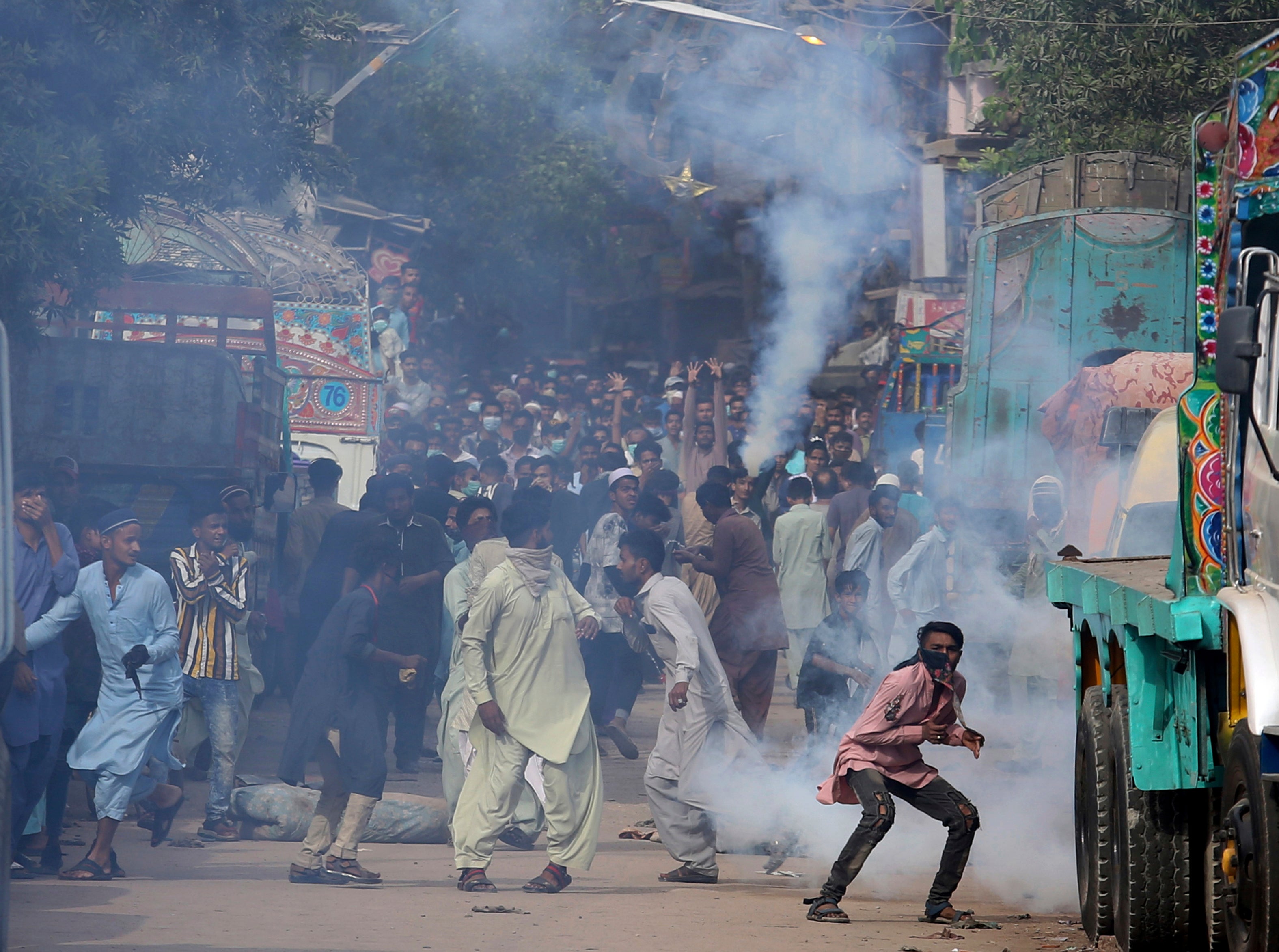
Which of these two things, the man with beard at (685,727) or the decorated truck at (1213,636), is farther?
the man with beard at (685,727)

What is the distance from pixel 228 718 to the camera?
9125 millimetres

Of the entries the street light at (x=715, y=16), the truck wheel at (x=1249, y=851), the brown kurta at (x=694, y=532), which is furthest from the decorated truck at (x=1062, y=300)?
the truck wheel at (x=1249, y=851)

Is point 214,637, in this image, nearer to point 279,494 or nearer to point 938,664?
point 938,664

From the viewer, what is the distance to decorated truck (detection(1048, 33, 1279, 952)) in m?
4.46

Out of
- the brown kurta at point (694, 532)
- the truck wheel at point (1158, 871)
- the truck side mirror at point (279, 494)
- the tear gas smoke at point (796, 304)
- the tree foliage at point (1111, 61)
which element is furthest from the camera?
the tear gas smoke at point (796, 304)

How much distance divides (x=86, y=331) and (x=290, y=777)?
281 inches

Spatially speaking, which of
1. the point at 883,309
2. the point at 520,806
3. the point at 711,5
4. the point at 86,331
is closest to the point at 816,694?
the point at 520,806

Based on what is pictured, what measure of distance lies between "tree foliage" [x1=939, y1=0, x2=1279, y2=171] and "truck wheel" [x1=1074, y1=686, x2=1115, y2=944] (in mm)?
9131

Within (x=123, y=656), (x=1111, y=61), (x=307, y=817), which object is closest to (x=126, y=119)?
(x=123, y=656)

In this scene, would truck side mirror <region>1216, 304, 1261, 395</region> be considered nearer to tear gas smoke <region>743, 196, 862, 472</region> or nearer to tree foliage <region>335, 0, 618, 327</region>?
tear gas smoke <region>743, 196, 862, 472</region>

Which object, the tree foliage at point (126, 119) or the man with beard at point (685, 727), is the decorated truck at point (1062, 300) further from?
the man with beard at point (685, 727)

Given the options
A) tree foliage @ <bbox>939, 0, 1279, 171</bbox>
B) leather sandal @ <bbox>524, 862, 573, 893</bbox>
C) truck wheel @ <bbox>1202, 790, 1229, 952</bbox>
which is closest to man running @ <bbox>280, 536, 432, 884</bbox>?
leather sandal @ <bbox>524, 862, 573, 893</bbox>

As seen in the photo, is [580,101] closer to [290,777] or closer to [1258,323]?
[290,777]

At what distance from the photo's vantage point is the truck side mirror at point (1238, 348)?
4.41 metres
